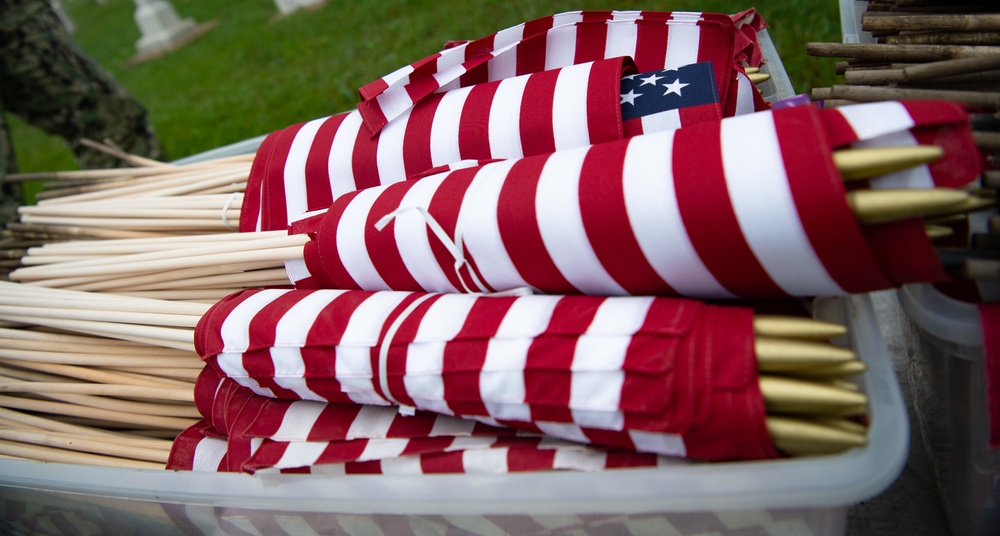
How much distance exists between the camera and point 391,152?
1101 mm

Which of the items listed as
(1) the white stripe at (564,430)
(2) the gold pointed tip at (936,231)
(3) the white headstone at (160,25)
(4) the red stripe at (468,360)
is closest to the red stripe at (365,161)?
(4) the red stripe at (468,360)

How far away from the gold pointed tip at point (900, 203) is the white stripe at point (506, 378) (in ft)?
1.09

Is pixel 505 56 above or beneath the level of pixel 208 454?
above

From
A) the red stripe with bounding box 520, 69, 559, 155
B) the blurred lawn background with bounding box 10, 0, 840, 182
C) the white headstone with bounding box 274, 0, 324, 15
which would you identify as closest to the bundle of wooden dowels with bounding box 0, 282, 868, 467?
the red stripe with bounding box 520, 69, 559, 155

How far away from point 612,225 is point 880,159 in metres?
0.25

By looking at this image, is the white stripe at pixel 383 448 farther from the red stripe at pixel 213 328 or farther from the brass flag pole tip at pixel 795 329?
the brass flag pole tip at pixel 795 329

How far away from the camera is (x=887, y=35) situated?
1.03 m

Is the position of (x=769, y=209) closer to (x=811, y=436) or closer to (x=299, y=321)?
(x=811, y=436)

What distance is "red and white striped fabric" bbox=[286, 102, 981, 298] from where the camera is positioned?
633mm

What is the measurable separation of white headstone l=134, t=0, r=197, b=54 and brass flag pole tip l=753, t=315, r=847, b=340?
235 inches

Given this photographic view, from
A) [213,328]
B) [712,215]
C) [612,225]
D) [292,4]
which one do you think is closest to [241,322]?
[213,328]

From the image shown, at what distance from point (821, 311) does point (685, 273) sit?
173mm

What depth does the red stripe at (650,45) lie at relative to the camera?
44.3 inches

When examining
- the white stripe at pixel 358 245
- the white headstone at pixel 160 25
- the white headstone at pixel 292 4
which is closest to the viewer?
the white stripe at pixel 358 245
